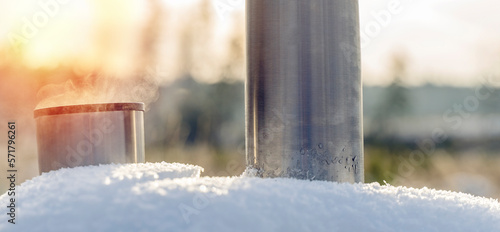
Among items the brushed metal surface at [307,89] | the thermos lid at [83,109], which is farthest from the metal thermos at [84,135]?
the brushed metal surface at [307,89]

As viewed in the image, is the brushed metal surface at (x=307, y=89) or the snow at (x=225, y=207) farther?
the brushed metal surface at (x=307, y=89)

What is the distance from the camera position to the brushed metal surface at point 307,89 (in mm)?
1838

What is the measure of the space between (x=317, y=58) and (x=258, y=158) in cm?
45

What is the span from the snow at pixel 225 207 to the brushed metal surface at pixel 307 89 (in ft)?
1.16

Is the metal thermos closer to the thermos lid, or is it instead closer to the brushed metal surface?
the thermos lid

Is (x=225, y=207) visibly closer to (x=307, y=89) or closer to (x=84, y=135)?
(x=307, y=89)

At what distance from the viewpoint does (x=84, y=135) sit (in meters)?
1.86

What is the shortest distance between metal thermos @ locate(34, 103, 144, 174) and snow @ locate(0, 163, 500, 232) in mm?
379

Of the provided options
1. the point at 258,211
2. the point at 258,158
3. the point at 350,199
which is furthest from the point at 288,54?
the point at 258,211

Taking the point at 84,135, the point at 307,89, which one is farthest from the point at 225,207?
the point at 84,135

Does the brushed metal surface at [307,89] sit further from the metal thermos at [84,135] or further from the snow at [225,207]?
the metal thermos at [84,135]

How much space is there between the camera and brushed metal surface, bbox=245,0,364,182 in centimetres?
184

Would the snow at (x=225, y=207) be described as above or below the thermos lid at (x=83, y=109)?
below

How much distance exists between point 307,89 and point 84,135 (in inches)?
33.6
